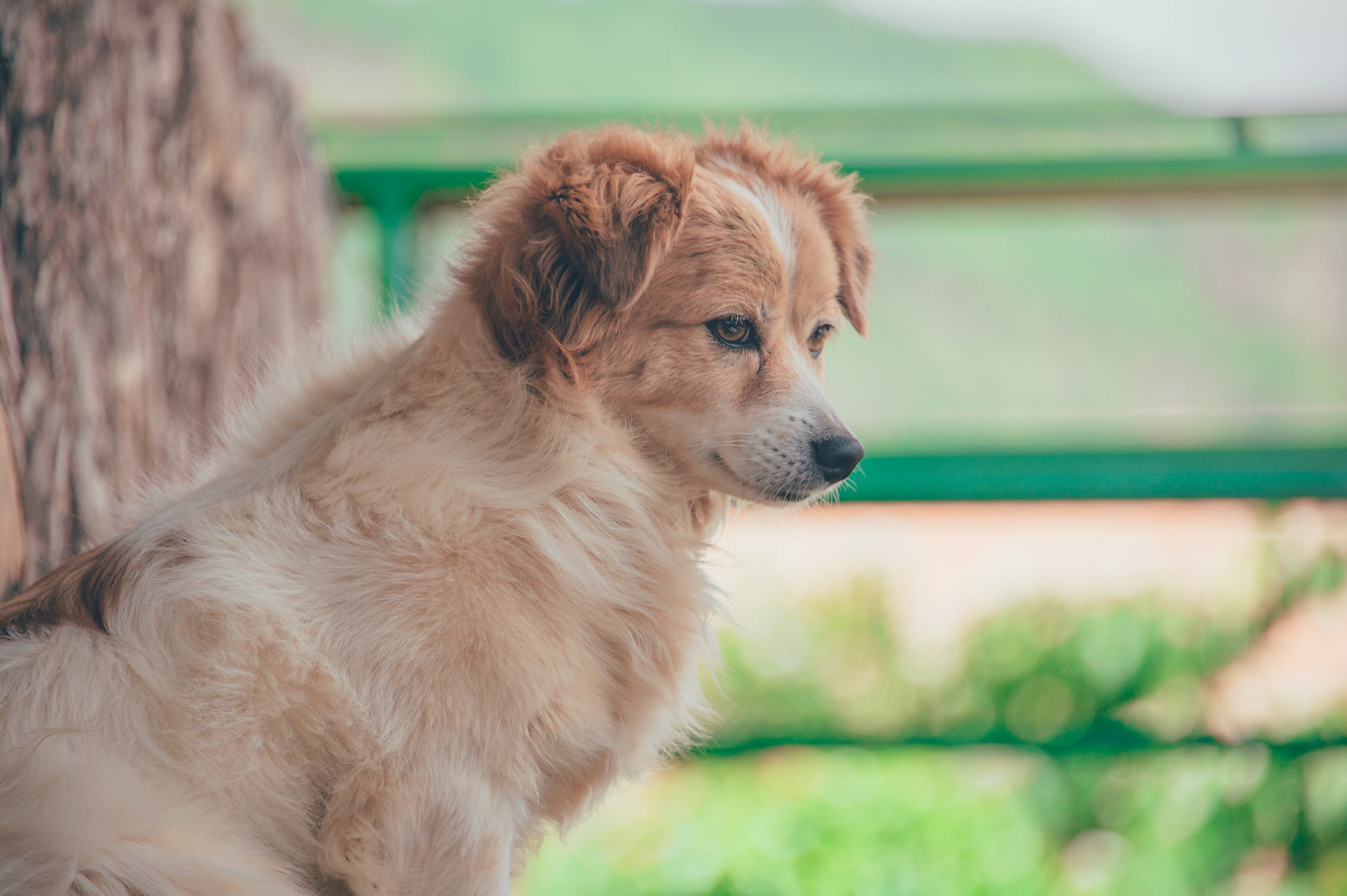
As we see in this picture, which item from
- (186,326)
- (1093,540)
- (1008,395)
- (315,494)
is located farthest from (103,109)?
(1093,540)

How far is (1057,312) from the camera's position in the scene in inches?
144

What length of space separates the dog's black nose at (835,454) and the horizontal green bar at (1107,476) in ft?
4.24

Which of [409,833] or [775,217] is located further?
[775,217]

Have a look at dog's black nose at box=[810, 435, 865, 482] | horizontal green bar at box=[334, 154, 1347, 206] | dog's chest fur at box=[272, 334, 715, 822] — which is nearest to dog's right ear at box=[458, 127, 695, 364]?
dog's chest fur at box=[272, 334, 715, 822]

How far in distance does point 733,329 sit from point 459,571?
0.67 metres

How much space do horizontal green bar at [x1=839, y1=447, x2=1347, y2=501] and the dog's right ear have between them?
1606 millimetres

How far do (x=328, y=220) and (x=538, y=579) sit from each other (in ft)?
7.93

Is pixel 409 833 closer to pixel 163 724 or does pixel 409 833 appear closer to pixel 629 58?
pixel 163 724

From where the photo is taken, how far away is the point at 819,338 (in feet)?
6.67

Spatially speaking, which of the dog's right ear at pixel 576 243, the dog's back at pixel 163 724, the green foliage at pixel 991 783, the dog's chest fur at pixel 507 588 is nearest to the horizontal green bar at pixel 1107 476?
the green foliage at pixel 991 783

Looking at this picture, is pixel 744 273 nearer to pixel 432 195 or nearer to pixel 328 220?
pixel 432 195

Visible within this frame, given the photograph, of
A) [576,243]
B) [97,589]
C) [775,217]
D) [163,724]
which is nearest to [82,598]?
[97,589]

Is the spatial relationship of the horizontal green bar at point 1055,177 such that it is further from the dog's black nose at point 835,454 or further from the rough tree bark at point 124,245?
the dog's black nose at point 835,454

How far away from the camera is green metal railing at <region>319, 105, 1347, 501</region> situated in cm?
317
